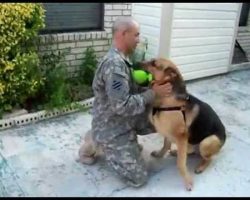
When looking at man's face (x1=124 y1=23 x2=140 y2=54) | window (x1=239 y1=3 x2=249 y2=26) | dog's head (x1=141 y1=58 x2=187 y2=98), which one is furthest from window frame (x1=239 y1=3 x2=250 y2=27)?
man's face (x1=124 y1=23 x2=140 y2=54)

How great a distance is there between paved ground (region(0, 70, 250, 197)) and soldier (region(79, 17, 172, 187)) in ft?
0.70

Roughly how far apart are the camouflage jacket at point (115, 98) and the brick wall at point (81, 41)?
1868 mm

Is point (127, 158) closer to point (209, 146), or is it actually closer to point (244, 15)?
point (209, 146)

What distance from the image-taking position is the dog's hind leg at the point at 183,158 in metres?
2.75

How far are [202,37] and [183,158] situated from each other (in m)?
3.17

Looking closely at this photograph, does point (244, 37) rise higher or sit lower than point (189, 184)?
higher

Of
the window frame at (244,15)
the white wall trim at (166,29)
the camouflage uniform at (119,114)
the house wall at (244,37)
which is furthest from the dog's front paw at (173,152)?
the window frame at (244,15)

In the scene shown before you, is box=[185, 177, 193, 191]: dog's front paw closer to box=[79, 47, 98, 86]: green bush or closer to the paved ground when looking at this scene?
the paved ground

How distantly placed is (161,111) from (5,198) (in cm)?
141

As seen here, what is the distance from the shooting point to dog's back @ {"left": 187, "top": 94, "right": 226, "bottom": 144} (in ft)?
9.54

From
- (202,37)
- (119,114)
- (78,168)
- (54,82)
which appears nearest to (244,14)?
(202,37)

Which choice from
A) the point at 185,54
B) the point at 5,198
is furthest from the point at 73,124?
the point at 185,54

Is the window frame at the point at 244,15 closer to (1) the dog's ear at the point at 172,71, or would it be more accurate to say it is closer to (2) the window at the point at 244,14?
(2) the window at the point at 244,14

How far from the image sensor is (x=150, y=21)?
489cm
